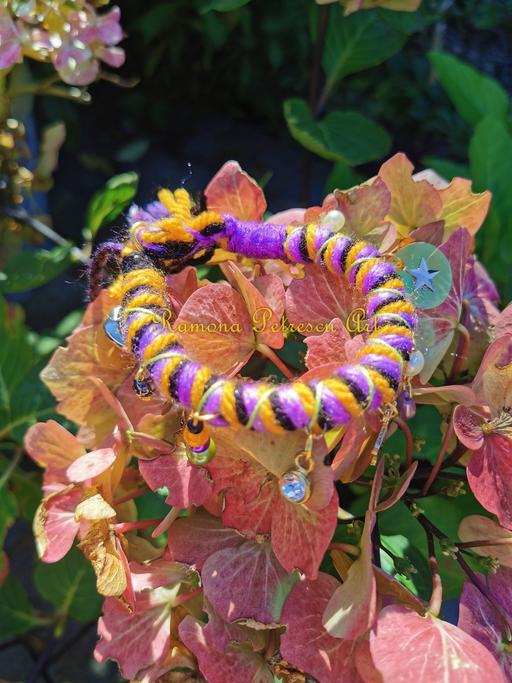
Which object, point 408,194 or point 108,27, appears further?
point 108,27

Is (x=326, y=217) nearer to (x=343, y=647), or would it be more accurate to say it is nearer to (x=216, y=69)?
(x=343, y=647)

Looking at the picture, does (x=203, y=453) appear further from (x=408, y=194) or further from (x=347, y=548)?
(x=408, y=194)

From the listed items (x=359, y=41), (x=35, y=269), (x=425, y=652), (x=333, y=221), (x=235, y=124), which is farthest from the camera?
(x=235, y=124)

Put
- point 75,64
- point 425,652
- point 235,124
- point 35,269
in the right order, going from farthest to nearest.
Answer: point 235,124
point 35,269
point 75,64
point 425,652

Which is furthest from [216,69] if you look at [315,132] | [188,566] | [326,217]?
[188,566]

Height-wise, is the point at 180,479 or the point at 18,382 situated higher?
the point at 180,479

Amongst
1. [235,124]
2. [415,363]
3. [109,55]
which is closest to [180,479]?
[415,363]

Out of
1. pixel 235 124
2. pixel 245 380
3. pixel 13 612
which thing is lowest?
pixel 13 612
